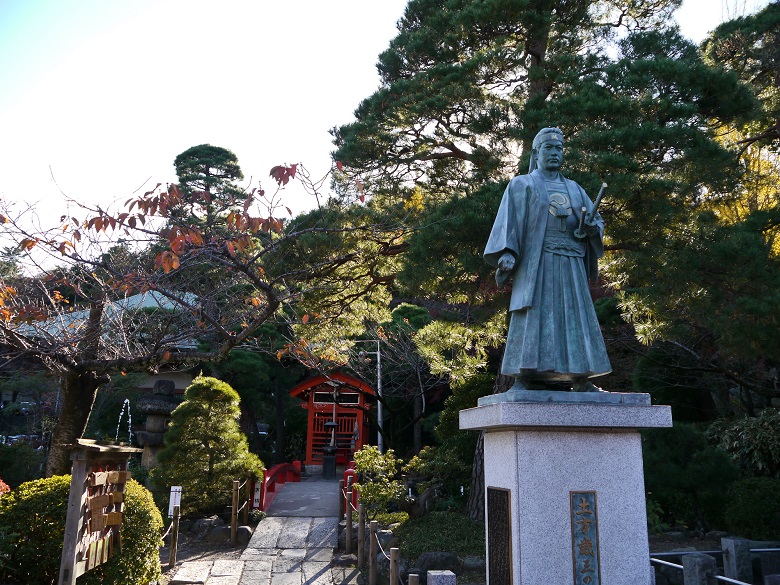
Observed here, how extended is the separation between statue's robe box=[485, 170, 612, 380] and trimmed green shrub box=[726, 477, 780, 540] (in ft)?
22.5

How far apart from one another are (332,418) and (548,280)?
59.2ft

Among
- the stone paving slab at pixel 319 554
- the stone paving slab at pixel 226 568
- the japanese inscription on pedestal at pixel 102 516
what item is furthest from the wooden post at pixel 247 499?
the japanese inscription on pedestal at pixel 102 516

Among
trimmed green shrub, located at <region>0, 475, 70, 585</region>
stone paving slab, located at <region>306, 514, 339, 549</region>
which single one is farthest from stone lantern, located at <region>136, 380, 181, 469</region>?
trimmed green shrub, located at <region>0, 475, 70, 585</region>

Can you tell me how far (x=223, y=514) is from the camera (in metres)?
12.5

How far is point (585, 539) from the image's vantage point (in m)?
3.69

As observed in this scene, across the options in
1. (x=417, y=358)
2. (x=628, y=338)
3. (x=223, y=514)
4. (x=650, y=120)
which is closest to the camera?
(x=650, y=120)

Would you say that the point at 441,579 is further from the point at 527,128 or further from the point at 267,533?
the point at 267,533

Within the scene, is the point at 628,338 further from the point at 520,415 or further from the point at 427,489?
the point at 520,415

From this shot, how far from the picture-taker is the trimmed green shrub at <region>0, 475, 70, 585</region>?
6477 mm

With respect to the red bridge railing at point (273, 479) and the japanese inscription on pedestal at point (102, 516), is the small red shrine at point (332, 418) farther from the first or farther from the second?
the japanese inscription on pedestal at point (102, 516)

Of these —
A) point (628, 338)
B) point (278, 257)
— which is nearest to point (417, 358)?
point (628, 338)

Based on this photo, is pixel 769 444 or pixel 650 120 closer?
pixel 650 120

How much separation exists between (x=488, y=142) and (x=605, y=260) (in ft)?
8.24

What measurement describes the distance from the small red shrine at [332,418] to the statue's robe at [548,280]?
16.3 metres
